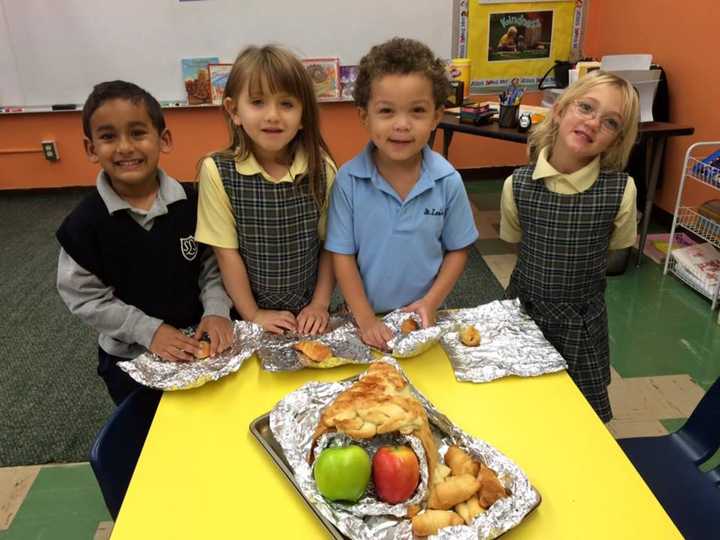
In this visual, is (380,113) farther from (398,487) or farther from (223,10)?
(223,10)

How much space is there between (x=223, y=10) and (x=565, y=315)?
3.37 m

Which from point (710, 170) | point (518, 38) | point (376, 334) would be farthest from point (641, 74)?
point (376, 334)

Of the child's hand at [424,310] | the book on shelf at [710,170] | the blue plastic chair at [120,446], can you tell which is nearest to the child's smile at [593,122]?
the child's hand at [424,310]

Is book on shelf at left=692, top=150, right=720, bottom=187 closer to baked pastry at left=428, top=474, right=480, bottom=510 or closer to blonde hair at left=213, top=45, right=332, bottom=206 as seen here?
blonde hair at left=213, top=45, right=332, bottom=206

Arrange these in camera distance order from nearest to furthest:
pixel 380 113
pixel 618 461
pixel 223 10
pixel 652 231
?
pixel 618 461
pixel 380 113
pixel 652 231
pixel 223 10

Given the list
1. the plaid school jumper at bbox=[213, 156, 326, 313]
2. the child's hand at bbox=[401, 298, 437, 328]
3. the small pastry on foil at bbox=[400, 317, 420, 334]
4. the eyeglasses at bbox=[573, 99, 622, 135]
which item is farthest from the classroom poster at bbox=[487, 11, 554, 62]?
the small pastry on foil at bbox=[400, 317, 420, 334]

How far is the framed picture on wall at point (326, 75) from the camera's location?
398cm

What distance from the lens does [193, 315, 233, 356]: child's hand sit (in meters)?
1.15

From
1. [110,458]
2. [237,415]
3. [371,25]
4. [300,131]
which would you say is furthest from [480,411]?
[371,25]

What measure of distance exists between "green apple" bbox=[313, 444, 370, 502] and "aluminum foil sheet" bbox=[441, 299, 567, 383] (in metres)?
0.36

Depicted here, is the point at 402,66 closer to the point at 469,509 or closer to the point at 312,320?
the point at 312,320

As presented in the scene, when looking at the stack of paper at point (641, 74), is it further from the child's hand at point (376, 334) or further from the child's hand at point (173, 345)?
the child's hand at point (173, 345)

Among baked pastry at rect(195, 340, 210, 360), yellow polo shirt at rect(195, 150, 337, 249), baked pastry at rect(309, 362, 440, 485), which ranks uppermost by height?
yellow polo shirt at rect(195, 150, 337, 249)

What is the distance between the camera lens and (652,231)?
139 inches
